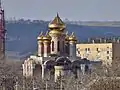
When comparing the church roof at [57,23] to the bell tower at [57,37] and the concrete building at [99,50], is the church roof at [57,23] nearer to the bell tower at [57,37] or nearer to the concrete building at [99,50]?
the bell tower at [57,37]

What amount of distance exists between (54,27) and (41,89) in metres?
13.7

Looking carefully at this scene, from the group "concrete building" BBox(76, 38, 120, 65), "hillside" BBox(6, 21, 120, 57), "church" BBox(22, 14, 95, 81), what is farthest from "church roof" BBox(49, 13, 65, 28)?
"hillside" BBox(6, 21, 120, 57)

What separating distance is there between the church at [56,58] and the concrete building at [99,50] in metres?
11.6

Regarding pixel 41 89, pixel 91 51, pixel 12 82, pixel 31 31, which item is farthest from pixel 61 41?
pixel 31 31

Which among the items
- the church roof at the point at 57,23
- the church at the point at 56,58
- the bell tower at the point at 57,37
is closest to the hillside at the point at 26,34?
the church roof at the point at 57,23

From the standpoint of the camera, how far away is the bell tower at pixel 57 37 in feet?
147

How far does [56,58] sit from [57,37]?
205 centimetres

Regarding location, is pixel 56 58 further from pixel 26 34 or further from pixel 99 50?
pixel 26 34

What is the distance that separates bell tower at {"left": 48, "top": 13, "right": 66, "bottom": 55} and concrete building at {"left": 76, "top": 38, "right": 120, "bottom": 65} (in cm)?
1238

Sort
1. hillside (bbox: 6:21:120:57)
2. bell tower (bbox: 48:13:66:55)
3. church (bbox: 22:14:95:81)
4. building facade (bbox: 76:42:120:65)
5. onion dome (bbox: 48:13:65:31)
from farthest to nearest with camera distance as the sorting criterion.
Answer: hillside (bbox: 6:21:120:57) → building facade (bbox: 76:42:120:65) → onion dome (bbox: 48:13:65:31) → bell tower (bbox: 48:13:66:55) → church (bbox: 22:14:95:81)

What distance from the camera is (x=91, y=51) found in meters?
62.1

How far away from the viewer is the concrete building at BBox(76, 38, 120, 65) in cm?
5820

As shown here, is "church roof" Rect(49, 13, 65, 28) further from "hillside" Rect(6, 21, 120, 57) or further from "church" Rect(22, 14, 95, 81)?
"hillside" Rect(6, 21, 120, 57)

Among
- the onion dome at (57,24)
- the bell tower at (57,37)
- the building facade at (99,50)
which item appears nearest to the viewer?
the bell tower at (57,37)
